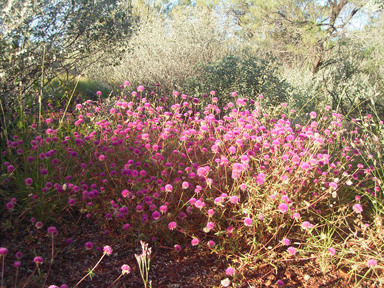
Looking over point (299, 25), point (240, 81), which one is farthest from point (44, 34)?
point (299, 25)

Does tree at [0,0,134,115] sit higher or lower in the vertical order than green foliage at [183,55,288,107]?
higher

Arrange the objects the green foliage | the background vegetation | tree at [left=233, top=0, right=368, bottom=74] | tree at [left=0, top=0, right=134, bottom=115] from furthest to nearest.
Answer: tree at [left=233, top=0, right=368, bottom=74] → the green foliage → tree at [left=0, top=0, right=134, bottom=115] → the background vegetation

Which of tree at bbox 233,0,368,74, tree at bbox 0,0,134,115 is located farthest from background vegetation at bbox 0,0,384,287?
tree at bbox 233,0,368,74

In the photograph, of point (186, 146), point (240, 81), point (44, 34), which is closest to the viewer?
point (186, 146)

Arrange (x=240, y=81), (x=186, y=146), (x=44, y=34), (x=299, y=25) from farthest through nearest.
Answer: (x=299, y=25) → (x=240, y=81) → (x=44, y=34) → (x=186, y=146)

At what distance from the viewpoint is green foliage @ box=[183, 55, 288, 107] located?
18.1 ft

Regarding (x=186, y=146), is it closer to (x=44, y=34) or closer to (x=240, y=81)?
(x=44, y=34)

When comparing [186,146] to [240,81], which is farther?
[240,81]

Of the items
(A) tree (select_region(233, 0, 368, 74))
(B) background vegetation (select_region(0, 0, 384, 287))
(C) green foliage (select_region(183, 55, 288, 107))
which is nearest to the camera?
(B) background vegetation (select_region(0, 0, 384, 287))

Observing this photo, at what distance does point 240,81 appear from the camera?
18.2 ft

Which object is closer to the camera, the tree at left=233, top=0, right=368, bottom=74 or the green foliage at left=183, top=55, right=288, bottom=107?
the green foliage at left=183, top=55, right=288, bottom=107

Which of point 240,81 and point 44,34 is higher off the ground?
point 44,34

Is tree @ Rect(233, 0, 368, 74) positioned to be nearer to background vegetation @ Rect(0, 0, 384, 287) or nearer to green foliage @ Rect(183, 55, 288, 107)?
background vegetation @ Rect(0, 0, 384, 287)

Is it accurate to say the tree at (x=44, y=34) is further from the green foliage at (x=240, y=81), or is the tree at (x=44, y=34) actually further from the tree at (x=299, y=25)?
the tree at (x=299, y=25)
